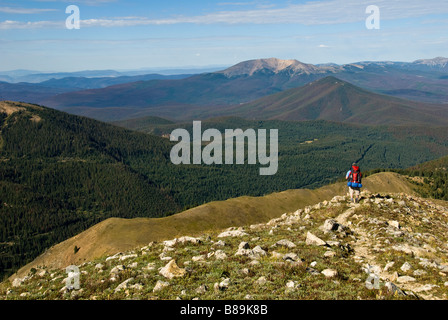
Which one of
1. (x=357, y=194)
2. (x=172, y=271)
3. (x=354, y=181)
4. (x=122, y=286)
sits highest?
(x=354, y=181)

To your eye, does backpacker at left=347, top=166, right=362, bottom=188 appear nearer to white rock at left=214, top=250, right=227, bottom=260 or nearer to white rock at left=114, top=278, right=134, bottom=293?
white rock at left=214, top=250, right=227, bottom=260

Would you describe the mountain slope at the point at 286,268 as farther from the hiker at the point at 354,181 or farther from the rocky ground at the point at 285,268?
the hiker at the point at 354,181

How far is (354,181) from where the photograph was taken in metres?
Answer: 40.8

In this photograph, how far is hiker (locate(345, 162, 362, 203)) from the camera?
40.5 meters

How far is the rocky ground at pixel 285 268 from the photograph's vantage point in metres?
18.8

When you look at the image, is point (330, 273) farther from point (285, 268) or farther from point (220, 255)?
point (220, 255)

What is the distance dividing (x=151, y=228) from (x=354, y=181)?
2213 inches

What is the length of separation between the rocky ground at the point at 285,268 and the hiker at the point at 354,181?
242 inches

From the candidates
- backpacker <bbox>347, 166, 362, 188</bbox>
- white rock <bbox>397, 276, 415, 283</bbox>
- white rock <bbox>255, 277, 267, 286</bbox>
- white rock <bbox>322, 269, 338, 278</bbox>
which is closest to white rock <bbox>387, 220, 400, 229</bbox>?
backpacker <bbox>347, 166, 362, 188</bbox>

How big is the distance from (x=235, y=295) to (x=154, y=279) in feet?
Result: 20.9

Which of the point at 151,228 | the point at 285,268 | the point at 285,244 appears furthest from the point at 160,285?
the point at 151,228

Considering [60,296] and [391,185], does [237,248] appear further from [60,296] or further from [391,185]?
[391,185]

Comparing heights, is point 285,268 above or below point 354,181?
below

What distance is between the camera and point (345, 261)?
23734mm
